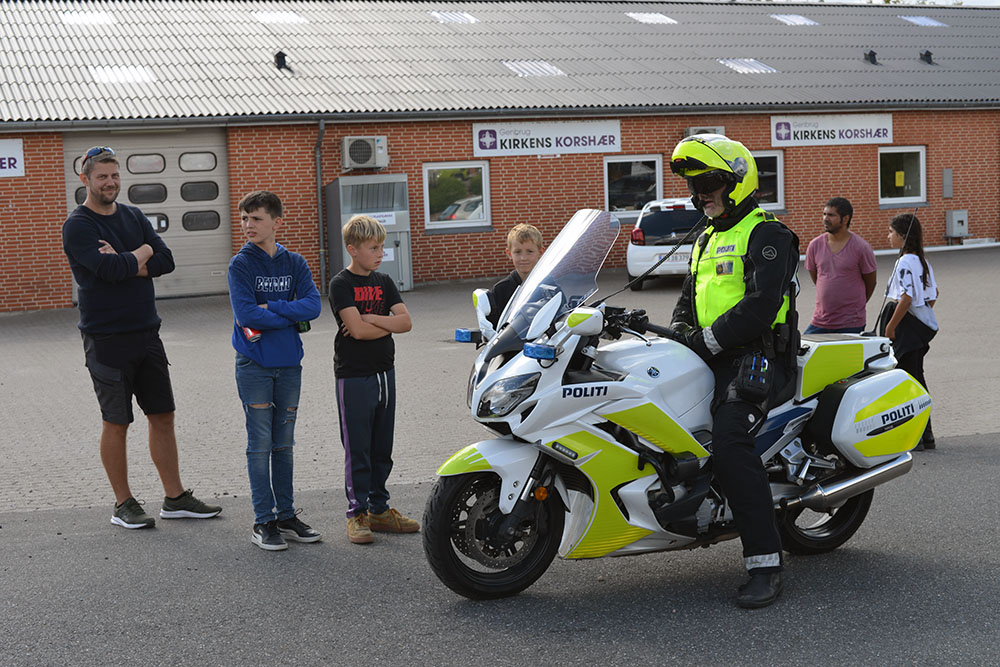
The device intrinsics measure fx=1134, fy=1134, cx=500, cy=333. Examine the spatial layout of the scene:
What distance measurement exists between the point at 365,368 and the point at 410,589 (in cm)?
133

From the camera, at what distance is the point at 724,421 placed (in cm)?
484

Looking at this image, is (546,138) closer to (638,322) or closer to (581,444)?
(638,322)

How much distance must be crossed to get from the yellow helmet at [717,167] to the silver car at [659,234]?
15.3 meters

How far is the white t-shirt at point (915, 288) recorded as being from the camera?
322 inches

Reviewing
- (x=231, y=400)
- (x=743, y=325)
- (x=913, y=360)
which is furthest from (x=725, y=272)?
(x=231, y=400)

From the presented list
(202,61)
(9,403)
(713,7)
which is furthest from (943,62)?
(9,403)

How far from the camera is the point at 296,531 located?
6043 mm

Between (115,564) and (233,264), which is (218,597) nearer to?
(115,564)

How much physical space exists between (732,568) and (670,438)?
3.03 feet

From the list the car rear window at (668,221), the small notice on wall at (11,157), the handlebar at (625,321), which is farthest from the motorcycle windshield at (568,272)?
the small notice on wall at (11,157)

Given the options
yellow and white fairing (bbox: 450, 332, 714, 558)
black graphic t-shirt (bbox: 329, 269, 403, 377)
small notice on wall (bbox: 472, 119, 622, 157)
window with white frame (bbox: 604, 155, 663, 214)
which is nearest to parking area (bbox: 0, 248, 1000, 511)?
black graphic t-shirt (bbox: 329, 269, 403, 377)

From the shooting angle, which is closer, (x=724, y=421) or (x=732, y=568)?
(x=724, y=421)

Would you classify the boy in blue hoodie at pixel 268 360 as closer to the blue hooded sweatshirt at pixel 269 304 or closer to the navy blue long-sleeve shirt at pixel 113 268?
the blue hooded sweatshirt at pixel 269 304

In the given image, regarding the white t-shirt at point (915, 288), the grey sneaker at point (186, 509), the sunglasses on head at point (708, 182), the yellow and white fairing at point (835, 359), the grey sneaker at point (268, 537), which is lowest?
the grey sneaker at point (186, 509)
